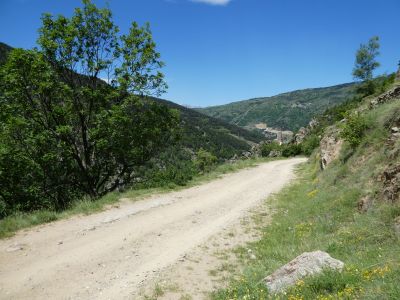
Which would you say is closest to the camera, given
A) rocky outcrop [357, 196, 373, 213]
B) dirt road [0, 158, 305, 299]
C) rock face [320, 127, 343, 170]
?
dirt road [0, 158, 305, 299]

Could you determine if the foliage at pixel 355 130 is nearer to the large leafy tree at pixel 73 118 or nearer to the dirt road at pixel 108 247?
the dirt road at pixel 108 247

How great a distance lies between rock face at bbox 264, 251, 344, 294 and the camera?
5.85 metres

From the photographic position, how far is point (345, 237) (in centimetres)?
798

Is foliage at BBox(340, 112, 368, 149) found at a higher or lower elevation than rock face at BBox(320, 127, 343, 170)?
higher

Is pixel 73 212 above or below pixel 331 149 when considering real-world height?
below

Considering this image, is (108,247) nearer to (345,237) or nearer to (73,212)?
(73,212)

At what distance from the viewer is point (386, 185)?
9086mm

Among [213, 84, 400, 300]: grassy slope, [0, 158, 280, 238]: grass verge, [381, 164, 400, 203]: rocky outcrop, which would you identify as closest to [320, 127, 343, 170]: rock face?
[213, 84, 400, 300]: grassy slope

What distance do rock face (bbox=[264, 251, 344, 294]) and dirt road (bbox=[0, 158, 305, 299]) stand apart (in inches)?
111

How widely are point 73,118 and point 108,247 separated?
40.6 ft

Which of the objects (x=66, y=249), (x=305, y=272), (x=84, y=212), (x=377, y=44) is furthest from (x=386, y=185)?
(x=377, y=44)

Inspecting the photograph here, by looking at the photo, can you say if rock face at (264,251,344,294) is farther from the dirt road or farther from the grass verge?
the grass verge

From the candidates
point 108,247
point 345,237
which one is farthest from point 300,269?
point 108,247

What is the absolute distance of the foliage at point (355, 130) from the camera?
48.7ft
